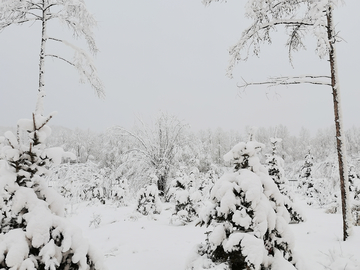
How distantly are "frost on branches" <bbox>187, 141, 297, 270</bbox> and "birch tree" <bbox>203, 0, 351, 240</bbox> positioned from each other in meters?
2.93

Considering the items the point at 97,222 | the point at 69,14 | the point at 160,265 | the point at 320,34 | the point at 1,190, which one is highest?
the point at 69,14

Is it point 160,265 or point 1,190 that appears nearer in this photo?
point 1,190

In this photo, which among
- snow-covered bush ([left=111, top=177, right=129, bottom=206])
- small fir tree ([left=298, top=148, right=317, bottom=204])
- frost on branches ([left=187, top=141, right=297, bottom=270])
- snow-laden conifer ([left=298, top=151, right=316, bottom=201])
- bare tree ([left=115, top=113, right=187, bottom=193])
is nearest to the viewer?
frost on branches ([left=187, top=141, right=297, bottom=270])

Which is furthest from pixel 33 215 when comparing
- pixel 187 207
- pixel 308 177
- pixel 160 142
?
pixel 308 177

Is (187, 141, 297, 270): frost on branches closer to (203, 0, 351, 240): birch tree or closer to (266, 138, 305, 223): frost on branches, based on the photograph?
(203, 0, 351, 240): birch tree

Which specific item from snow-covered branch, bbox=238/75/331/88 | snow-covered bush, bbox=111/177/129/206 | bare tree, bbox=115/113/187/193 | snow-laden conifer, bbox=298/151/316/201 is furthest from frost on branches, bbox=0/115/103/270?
snow-laden conifer, bbox=298/151/316/201

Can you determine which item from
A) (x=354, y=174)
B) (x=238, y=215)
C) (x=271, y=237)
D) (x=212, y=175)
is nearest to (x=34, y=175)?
(x=238, y=215)

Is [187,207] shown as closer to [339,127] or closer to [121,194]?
[339,127]

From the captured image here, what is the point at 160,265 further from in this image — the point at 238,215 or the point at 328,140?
the point at 328,140

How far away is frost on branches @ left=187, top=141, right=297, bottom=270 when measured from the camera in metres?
2.43

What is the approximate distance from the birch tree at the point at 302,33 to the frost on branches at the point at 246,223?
9.61 ft

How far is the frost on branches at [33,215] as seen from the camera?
172 centimetres

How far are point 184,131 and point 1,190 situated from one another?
51.3 feet

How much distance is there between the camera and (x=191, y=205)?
784cm
